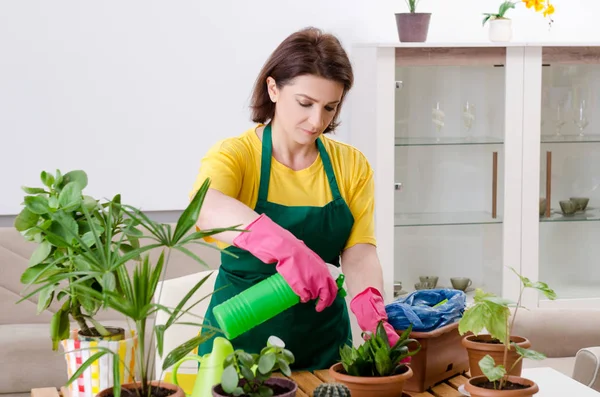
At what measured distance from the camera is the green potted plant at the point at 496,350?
1.32m

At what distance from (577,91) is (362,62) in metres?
1.02

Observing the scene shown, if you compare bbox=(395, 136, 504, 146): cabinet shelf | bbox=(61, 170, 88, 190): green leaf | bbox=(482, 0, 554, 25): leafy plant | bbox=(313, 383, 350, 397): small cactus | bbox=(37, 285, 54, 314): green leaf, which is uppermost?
bbox=(482, 0, 554, 25): leafy plant

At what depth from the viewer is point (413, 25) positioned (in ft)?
11.6

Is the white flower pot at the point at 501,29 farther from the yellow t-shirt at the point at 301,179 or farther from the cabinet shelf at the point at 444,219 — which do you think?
the yellow t-shirt at the point at 301,179

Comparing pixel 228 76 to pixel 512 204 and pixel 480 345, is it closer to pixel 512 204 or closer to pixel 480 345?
pixel 512 204

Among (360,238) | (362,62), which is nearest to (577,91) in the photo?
(362,62)

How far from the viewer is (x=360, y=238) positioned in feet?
6.63

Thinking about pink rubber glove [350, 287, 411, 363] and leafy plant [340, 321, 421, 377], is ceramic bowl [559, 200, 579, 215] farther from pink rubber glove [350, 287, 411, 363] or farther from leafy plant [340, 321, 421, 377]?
leafy plant [340, 321, 421, 377]

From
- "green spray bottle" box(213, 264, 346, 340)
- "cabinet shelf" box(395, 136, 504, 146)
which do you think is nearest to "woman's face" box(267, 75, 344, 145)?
"green spray bottle" box(213, 264, 346, 340)

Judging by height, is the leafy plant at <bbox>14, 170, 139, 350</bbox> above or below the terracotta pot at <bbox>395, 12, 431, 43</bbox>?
below

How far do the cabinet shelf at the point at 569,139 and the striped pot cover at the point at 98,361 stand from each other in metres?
2.78

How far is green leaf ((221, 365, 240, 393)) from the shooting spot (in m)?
1.16

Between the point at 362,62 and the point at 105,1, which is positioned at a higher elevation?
the point at 105,1

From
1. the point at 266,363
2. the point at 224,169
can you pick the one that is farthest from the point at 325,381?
the point at 224,169
